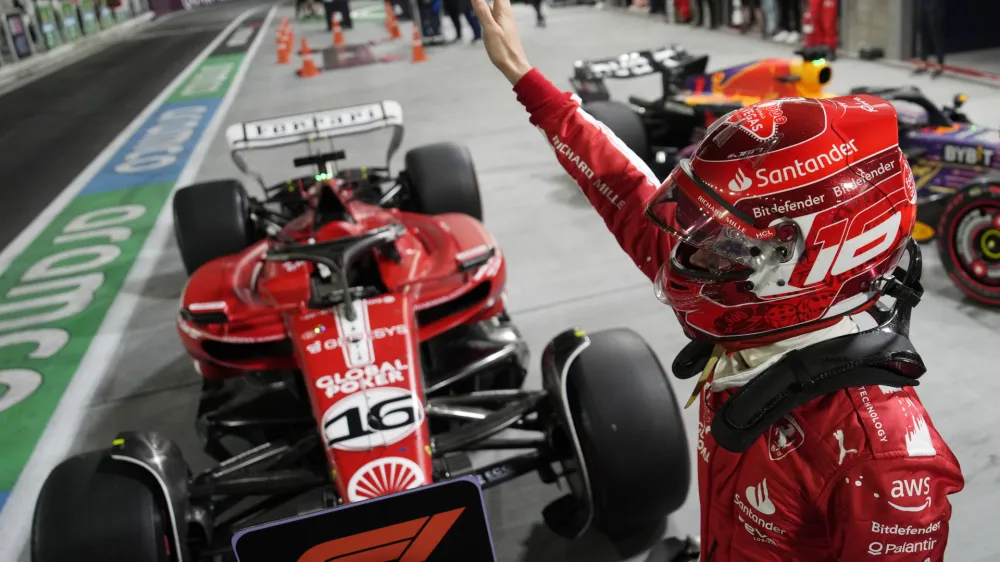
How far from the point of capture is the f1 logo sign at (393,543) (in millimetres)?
1820

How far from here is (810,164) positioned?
124 cm

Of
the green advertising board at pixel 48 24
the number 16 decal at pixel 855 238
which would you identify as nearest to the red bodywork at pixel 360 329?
the number 16 decal at pixel 855 238

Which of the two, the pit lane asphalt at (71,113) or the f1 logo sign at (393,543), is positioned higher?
the f1 logo sign at (393,543)

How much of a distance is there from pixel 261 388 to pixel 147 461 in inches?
39.6

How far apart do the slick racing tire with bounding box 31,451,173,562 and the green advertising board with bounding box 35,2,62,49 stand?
2226 centimetres

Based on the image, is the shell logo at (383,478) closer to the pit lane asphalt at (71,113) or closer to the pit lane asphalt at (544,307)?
the pit lane asphalt at (544,307)

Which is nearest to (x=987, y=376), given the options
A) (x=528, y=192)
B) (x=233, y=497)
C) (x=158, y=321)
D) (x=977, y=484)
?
(x=977, y=484)

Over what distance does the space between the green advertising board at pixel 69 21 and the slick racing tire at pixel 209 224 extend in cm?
2198

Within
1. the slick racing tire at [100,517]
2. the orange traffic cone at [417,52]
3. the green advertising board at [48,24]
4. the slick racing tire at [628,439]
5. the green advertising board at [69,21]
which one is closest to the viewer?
the slick racing tire at [100,517]

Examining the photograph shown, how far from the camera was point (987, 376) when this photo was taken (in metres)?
3.37

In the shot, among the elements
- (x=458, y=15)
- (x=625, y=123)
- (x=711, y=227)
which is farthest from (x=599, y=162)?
(x=458, y=15)

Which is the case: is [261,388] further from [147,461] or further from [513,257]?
[513,257]

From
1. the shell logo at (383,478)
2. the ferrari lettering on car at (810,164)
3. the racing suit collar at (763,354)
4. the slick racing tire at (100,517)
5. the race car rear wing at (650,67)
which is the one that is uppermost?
the ferrari lettering on car at (810,164)

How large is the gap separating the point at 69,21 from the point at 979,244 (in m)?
25.2
